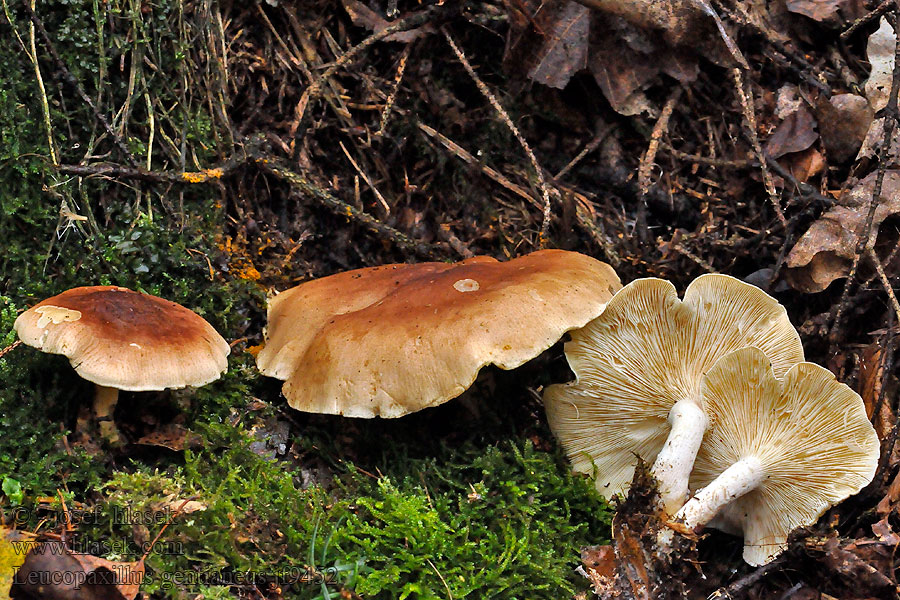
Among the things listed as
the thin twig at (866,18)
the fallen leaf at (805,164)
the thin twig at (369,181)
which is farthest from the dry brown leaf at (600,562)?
the thin twig at (866,18)

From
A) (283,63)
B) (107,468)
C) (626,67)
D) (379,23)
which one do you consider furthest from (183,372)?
(626,67)

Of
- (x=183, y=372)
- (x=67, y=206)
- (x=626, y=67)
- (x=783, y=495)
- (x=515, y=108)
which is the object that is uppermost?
(x=626, y=67)

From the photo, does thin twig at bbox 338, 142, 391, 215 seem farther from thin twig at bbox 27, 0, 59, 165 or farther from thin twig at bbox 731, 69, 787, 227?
thin twig at bbox 731, 69, 787, 227

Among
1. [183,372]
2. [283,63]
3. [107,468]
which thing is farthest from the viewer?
[283,63]

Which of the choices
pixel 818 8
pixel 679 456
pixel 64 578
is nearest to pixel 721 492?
pixel 679 456

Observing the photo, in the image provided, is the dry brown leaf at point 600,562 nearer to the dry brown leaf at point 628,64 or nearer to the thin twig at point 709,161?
the thin twig at point 709,161

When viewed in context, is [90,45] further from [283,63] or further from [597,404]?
[597,404]

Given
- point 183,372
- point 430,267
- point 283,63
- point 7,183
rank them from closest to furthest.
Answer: point 183,372 → point 7,183 → point 430,267 → point 283,63

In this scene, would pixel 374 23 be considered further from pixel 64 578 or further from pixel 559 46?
pixel 64 578
